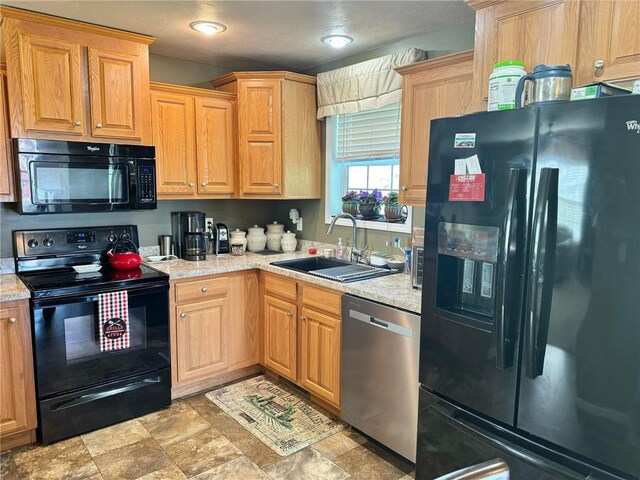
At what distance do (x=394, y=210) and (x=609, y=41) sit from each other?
1653 mm

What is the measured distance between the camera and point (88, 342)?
2.60 meters

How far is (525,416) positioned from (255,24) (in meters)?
2.50

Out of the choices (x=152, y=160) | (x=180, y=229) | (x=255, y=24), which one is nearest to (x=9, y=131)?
(x=152, y=160)

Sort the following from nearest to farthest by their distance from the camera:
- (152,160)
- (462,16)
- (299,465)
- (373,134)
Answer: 1. (299,465)
2. (462,16)
3. (152,160)
4. (373,134)

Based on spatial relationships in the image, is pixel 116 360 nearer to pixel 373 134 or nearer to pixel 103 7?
pixel 103 7

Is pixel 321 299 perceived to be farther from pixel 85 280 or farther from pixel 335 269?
pixel 85 280

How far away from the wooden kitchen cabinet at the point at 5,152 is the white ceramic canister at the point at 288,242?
1.94 metres

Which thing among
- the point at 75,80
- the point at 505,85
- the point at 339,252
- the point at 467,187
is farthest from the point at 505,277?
the point at 75,80

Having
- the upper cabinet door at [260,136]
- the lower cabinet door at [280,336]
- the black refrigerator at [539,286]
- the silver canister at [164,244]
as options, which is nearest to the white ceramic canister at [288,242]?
the upper cabinet door at [260,136]

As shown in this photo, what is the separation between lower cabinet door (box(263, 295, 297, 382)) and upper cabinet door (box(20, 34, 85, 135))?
1688 millimetres

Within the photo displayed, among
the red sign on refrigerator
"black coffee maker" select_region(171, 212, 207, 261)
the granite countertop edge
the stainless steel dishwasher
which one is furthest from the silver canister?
the red sign on refrigerator

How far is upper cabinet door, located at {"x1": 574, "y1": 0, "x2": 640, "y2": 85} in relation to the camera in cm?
156

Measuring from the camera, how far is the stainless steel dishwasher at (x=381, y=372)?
2.22 m

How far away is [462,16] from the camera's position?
2.57m
